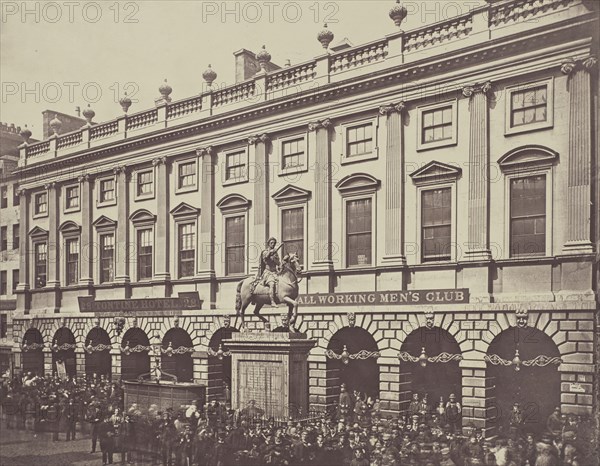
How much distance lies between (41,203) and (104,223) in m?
6.08

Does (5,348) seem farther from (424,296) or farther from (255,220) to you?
(424,296)

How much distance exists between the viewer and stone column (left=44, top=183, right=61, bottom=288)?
39250 millimetres

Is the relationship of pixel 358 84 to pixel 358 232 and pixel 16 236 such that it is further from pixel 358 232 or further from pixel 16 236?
pixel 16 236

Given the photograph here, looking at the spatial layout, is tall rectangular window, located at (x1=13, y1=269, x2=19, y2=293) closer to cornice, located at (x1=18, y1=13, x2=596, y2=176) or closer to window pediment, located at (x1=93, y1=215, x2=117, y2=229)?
window pediment, located at (x1=93, y1=215, x2=117, y2=229)

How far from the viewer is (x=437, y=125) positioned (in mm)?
26359

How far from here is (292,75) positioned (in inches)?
1209

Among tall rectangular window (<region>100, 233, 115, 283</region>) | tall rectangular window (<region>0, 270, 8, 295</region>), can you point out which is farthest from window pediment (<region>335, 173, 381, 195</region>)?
tall rectangular window (<region>0, 270, 8, 295</region>)

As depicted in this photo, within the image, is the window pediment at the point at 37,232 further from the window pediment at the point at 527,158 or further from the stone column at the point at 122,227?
the window pediment at the point at 527,158

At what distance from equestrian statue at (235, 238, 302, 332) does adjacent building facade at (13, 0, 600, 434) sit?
6814 millimetres

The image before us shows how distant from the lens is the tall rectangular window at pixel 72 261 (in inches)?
1526

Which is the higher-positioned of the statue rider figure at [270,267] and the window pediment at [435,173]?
the window pediment at [435,173]

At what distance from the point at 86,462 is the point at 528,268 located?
15.2 metres

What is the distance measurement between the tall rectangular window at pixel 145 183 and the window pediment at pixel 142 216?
977 mm

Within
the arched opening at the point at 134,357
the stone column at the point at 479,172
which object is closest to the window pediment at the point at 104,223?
the arched opening at the point at 134,357
